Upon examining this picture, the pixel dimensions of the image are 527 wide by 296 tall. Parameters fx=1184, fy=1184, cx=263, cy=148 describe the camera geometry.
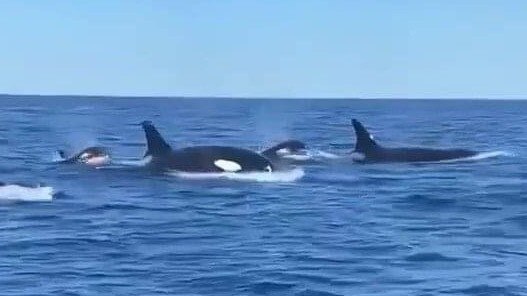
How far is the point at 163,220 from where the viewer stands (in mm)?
21047

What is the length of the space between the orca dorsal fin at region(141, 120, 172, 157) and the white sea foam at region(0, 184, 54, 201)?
4787 mm

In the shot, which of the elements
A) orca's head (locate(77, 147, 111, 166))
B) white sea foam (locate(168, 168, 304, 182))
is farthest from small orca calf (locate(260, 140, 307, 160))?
white sea foam (locate(168, 168, 304, 182))

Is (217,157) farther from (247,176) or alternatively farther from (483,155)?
(483,155)

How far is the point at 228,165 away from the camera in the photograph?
29.5 meters

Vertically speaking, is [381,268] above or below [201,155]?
below

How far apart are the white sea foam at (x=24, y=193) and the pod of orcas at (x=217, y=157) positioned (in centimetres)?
488

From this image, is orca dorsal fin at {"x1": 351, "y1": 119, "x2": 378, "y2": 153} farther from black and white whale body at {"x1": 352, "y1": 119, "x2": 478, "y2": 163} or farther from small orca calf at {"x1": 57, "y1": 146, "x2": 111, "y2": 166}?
→ small orca calf at {"x1": 57, "y1": 146, "x2": 111, "y2": 166}

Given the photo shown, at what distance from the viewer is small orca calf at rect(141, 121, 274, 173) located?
2959 centimetres

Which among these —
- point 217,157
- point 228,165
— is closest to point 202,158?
point 217,157

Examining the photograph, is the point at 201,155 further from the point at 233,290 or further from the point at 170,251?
the point at 233,290

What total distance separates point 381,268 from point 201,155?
15.0 m

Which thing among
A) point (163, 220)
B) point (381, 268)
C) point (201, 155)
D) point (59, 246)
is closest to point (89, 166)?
point (201, 155)

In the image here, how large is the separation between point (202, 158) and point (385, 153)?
25.3ft

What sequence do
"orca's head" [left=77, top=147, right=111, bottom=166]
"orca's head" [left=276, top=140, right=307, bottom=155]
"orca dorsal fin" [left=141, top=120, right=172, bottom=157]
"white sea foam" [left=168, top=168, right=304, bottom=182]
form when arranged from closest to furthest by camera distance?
1. "white sea foam" [left=168, top=168, right=304, bottom=182]
2. "orca dorsal fin" [left=141, top=120, right=172, bottom=157]
3. "orca's head" [left=77, top=147, right=111, bottom=166]
4. "orca's head" [left=276, top=140, right=307, bottom=155]
